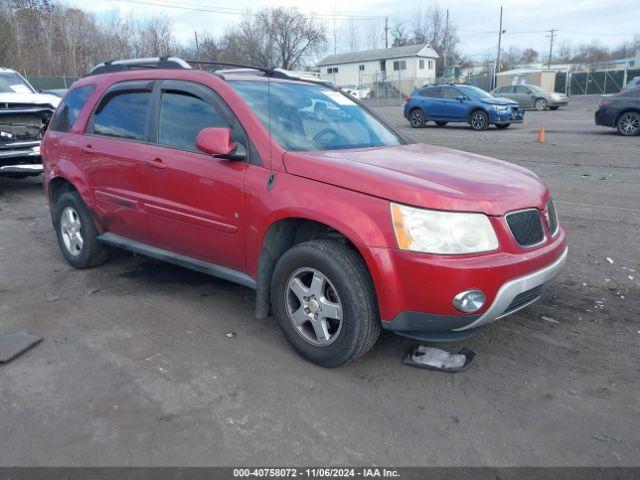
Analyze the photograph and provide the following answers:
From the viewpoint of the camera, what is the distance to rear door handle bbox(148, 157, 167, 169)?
4.23 m

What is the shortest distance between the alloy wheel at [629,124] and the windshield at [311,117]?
44.7 ft

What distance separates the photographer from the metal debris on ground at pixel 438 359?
3480 mm

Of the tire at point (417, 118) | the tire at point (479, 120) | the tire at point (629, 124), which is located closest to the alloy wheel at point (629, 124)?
the tire at point (629, 124)

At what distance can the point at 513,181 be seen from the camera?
355 centimetres

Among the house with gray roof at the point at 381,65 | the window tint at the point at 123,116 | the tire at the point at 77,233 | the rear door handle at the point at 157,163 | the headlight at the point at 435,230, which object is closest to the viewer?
the headlight at the point at 435,230

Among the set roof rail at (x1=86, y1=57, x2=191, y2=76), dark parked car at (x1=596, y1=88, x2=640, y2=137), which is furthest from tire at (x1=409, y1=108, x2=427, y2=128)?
roof rail at (x1=86, y1=57, x2=191, y2=76)

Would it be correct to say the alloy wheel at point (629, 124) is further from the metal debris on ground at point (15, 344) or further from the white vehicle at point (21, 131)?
the metal debris on ground at point (15, 344)

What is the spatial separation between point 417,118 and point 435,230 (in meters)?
19.1

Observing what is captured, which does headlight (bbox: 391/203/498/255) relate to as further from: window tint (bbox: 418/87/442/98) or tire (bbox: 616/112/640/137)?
window tint (bbox: 418/87/442/98)

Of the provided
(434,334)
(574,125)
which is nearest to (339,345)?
(434,334)

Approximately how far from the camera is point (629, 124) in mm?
15586

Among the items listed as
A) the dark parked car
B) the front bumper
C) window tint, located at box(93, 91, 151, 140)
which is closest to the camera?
window tint, located at box(93, 91, 151, 140)

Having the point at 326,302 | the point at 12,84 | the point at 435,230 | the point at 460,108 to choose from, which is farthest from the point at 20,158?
the point at 460,108

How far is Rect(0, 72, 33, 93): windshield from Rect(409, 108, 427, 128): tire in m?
14.0
